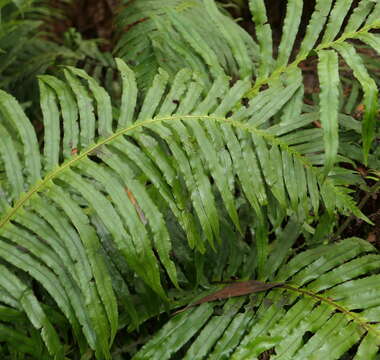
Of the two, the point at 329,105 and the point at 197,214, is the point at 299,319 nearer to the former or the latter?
the point at 197,214

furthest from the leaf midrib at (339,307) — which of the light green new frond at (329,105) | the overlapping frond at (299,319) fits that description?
the light green new frond at (329,105)

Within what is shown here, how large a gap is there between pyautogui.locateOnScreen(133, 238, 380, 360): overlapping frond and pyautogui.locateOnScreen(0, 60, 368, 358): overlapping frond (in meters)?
0.12

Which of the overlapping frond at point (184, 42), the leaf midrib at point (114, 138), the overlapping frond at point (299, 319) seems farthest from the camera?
the overlapping frond at point (184, 42)

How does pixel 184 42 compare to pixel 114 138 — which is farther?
pixel 184 42

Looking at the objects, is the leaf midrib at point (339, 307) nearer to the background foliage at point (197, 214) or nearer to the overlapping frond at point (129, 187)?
the background foliage at point (197, 214)

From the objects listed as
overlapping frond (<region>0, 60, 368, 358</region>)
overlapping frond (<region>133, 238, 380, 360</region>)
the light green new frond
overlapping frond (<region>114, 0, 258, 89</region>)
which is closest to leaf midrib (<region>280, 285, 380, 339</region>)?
overlapping frond (<region>133, 238, 380, 360</region>)

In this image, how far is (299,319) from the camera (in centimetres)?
137

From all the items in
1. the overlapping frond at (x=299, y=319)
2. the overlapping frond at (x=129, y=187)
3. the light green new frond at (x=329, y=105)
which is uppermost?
the light green new frond at (x=329, y=105)

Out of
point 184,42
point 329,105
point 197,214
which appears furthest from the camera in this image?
point 184,42

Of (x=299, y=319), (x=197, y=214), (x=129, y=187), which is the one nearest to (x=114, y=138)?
(x=129, y=187)

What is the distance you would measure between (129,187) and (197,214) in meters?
0.21

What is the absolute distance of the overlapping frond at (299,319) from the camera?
4.19 ft

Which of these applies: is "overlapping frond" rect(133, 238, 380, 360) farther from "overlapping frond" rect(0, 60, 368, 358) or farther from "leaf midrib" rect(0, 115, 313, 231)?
"leaf midrib" rect(0, 115, 313, 231)

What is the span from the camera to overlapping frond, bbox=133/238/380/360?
4.19 ft
